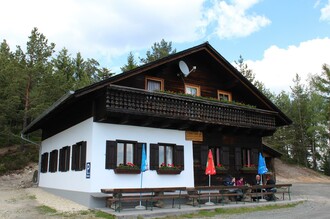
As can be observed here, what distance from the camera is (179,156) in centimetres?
1617

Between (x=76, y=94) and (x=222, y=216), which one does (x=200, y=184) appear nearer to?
(x=222, y=216)

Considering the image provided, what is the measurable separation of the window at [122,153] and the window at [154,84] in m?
3.08

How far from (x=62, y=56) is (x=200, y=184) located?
3167 cm

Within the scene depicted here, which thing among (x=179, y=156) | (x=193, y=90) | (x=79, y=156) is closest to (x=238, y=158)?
(x=179, y=156)

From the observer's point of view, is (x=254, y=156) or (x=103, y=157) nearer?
(x=103, y=157)

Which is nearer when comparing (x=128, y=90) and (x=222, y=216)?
(x=222, y=216)

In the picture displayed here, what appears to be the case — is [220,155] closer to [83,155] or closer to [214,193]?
[214,193]

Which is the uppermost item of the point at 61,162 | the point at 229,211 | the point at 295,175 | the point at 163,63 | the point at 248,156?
the point at 163,63

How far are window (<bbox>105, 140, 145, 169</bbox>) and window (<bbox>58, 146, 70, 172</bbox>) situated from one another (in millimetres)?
3482

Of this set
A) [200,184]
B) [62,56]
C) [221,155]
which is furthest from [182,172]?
[62,56]

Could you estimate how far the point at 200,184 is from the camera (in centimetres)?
1684

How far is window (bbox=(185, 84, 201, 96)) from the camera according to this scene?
18.2 meters

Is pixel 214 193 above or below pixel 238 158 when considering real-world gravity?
below

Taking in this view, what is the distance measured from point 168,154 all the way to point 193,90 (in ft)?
13.4
